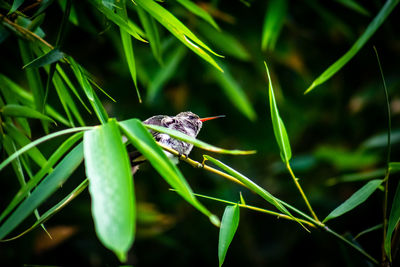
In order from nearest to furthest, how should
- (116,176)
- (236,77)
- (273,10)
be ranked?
(116,176), (273,10), (236,77)

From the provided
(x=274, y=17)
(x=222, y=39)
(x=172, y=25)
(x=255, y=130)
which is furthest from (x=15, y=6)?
(x=255, y=130)

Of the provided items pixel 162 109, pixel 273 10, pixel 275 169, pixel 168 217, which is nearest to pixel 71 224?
pixel 168 217

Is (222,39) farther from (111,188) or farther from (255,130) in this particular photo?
(111,188)

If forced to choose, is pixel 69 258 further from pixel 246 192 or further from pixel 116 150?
pixel 116 150

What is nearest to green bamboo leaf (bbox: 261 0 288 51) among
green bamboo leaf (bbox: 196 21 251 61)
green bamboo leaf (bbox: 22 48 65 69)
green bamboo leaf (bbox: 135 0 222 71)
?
green bamboo leaf (bbox: 196 21 251 61)

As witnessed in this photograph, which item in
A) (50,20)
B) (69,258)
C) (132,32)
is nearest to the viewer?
(132,32)

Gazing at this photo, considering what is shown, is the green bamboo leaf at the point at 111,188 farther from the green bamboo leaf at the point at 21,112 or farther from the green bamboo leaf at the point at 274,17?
the green bamboo leaf at the point at 274,17

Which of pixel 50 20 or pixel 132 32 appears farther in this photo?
pixel 50 20
